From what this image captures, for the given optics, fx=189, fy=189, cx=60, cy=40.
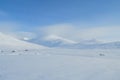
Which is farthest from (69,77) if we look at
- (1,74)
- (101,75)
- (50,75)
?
(1,74)

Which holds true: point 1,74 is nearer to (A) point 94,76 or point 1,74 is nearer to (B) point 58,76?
(B) point 58,76

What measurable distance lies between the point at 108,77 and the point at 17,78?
454 centimetres

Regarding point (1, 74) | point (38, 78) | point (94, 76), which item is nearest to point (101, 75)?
point (94, 76)

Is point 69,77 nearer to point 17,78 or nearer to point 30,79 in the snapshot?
point 30,79

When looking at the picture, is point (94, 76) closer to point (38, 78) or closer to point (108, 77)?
point (108, 77)

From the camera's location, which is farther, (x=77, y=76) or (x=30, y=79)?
(x=77, y=76)

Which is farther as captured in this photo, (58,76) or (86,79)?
(58,76)

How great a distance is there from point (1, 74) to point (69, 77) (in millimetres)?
3680

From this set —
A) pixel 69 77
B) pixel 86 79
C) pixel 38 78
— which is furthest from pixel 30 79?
pixel 86 79

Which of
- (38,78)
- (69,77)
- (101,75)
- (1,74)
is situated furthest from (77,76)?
(1,74)

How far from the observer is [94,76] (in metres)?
9.65

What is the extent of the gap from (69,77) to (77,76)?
1.56 ft

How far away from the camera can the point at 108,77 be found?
940 cm

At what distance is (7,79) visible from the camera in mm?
9227
